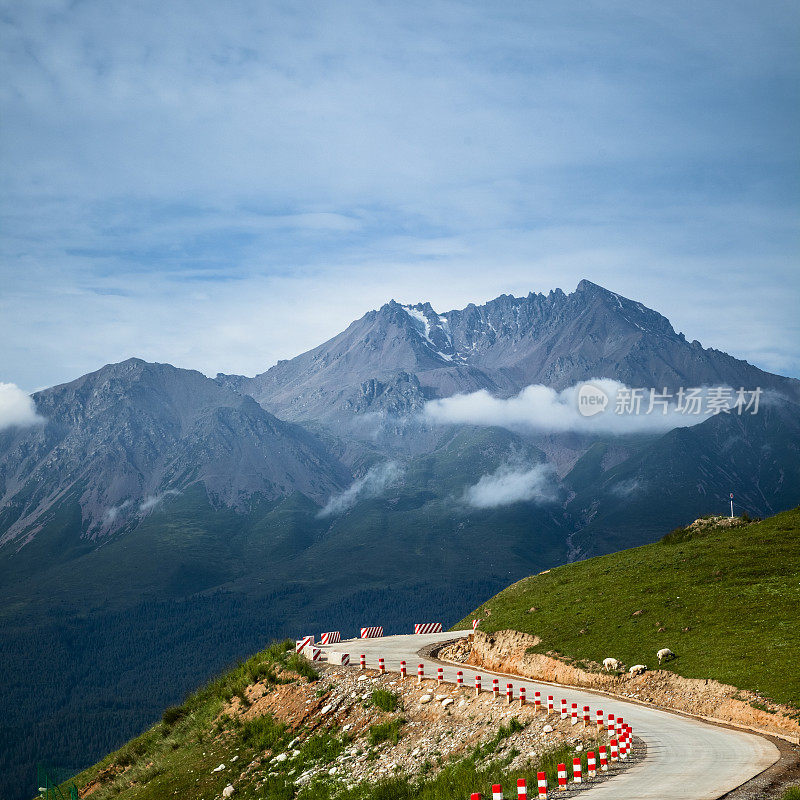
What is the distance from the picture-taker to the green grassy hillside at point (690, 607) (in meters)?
46.2

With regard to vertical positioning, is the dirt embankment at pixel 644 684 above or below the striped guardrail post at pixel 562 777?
below

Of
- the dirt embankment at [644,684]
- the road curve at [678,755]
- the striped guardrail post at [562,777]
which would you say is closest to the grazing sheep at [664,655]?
the dirt embankment at [644,684]

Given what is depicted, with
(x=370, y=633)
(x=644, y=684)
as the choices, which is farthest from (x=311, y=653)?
(x=370, y=633)

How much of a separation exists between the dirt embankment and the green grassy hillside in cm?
71

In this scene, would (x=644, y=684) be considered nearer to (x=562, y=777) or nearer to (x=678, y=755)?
(x=678, y=755)

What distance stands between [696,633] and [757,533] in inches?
734

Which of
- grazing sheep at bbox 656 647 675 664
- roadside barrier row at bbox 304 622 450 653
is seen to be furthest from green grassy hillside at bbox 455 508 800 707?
roadside barrier row at bbox 304 622 450 653

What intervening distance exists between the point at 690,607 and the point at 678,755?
23.7 metres

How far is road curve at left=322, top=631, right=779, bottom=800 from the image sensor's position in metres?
28.1

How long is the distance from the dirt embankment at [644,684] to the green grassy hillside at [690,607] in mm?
709

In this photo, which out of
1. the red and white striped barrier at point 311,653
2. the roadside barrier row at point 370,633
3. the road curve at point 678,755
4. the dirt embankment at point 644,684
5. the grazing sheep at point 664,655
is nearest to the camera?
the road curve at point 678,755


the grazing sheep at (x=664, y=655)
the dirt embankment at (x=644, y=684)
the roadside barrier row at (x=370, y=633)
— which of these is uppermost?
the grazing sheep at (x=664, y=655)

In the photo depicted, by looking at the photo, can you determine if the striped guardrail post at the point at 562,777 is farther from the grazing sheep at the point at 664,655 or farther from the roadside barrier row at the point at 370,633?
the roadside barrier row at the point at 370,633

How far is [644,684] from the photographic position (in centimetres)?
4862
